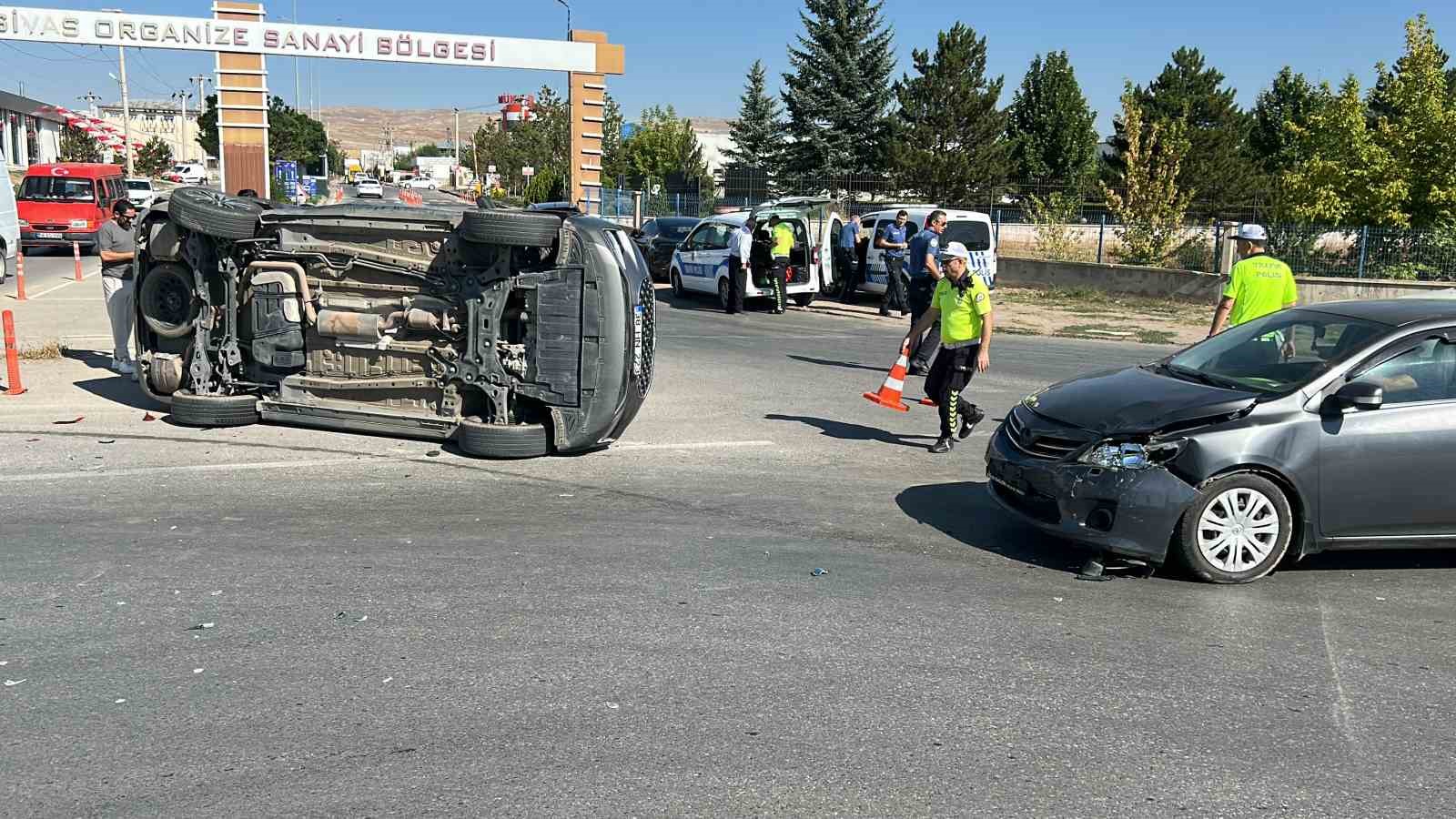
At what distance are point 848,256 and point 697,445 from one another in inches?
575

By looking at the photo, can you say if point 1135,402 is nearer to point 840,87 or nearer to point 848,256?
point 848,256

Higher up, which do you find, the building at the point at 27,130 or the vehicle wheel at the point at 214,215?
the building at the point at 27,130

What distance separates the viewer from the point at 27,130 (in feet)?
261

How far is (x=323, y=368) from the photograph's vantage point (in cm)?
956

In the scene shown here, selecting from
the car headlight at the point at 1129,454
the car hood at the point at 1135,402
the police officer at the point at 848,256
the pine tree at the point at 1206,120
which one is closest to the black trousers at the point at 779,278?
the police officer at the point at 848,256

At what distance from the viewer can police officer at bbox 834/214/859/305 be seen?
23844mm

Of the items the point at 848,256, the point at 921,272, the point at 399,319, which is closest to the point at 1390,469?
the point at 399,319

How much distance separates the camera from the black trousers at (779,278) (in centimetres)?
2122

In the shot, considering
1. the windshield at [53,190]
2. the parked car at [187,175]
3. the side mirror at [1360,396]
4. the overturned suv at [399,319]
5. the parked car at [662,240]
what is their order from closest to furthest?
the side mirror at [1360,396], the overturned suv at [399,319], the parked car at [662,240], the windshield at [53,190], the parked car at [187,175]

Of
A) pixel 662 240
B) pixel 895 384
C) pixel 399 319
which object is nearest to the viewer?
pixel 399 319

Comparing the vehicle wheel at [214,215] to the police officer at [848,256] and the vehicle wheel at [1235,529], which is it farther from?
the police officer at [848,256]

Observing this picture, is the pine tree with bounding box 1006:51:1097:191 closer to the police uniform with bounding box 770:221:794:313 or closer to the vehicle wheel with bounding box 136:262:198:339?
the police uniform with bounding box 770:221:794:313

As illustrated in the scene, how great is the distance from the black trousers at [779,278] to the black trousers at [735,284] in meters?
0.55

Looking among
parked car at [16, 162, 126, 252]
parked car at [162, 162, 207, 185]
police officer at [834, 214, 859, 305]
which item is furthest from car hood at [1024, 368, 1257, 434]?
parked car at [162, 162, 207, 185]
